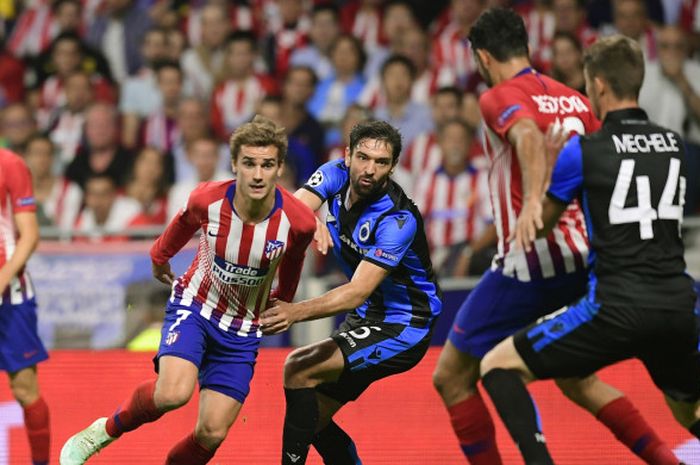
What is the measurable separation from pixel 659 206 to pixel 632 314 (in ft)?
1.35

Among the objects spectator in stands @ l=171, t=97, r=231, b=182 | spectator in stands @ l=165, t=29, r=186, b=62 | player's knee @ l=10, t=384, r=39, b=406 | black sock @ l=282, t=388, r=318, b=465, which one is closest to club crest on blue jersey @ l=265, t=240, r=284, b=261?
black sock @ l=282, t=388, r=318, b=465

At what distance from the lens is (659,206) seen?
14.6ft

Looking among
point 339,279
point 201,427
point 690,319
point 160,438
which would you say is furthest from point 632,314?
point 339,279

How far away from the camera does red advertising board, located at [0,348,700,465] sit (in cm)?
614

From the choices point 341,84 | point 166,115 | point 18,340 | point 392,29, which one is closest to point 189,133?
point 166,115

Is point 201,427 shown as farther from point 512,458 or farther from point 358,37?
point 358,37

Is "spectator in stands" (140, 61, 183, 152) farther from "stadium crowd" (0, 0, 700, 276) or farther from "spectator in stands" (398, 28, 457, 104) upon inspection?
"spectator in stands" (398, 28, 457, 104)

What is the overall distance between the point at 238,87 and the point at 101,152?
51.9 inches

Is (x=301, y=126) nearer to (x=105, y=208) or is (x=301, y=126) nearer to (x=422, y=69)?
(x=422, y=69)

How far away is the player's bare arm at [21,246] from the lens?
588 cm

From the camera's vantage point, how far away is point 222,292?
17.6 ft

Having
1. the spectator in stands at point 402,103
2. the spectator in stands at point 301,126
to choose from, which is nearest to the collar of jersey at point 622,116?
the spectator in stands at point 301,126

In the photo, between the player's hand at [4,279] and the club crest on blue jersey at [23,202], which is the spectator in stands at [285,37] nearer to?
the club crest on blue jersey at [23,202]

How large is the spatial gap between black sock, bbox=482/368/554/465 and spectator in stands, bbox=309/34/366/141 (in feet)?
19.1
